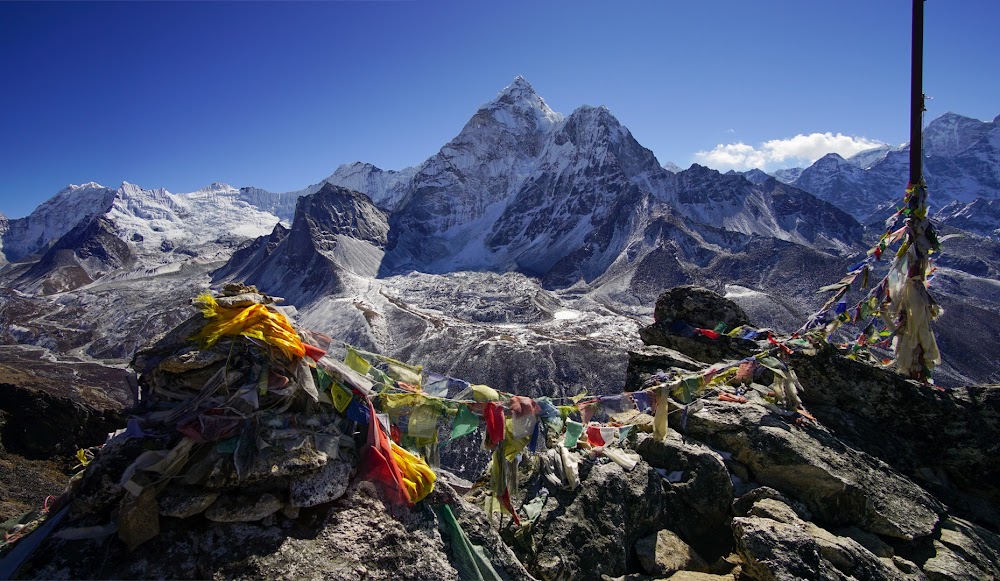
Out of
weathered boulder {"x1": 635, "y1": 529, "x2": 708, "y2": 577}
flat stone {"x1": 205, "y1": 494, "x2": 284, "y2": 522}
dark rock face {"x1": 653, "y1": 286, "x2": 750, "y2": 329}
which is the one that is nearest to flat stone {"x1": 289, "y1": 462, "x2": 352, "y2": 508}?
flat stone {"x1": 205, "y1": 494, "x2": 284, "y2": 522}

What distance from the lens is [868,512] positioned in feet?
20.3

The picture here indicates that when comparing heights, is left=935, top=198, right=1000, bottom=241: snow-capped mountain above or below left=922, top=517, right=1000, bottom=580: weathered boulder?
above

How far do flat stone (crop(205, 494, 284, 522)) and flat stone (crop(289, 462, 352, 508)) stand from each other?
0.15 meters

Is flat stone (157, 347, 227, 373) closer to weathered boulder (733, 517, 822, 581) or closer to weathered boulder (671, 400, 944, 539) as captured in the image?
weathered boulder (733, 517, 822, 581)

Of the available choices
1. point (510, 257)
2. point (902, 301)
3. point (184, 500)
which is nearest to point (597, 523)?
point (184, 500)

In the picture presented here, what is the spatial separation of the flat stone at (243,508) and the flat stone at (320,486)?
0.49 feet

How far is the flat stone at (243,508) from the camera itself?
361cm

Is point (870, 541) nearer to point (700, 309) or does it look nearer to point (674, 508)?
point (674, 508)

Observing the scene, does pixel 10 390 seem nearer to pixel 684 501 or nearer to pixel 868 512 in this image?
pixel 684 501

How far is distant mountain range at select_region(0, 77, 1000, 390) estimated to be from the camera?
Result: 258 ft

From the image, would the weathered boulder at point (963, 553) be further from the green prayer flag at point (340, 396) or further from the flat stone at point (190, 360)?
the flat stone at point (190, 360)

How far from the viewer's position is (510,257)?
137 meters

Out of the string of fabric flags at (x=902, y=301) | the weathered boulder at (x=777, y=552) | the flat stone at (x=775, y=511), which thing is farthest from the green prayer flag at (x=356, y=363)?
the string of fabric flags at (x=902, y=301)

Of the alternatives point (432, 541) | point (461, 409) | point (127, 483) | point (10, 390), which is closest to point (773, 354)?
point (461, 409)
